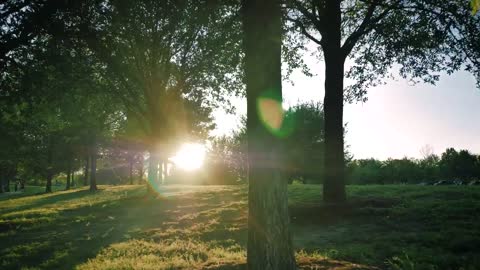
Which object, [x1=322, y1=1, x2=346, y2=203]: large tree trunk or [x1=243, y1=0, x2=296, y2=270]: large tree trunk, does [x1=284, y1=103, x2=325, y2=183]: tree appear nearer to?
[x1=322, y1=1, x2=346, y2=203]: large tree trunk

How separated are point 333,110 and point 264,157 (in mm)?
10579

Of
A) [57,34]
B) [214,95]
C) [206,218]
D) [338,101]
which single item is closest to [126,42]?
[214,95]

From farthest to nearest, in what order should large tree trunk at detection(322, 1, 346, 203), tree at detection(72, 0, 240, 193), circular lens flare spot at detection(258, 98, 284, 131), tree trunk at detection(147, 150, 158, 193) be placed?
tree trunk at detection(147, 150, 158, 193) < tree at detection(72, 0, 240, 193) < large tree trunk at detection(322, 1, 346, 203) < circular lens flare spot at detection(258, 98, 284, 131)

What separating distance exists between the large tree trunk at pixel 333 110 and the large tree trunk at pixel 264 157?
988cm

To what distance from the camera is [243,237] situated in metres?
14.6

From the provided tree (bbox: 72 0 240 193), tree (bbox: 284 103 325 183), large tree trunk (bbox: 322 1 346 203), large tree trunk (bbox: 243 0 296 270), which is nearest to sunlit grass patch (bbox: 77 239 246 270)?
large tree trunk (bbox: 243 0 296 270)

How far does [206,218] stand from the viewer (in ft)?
64.7

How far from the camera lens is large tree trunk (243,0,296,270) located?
22.7 feet

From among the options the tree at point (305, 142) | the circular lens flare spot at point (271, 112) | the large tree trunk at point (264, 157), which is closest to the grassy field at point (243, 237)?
the large tree trunk at point (264, 157)

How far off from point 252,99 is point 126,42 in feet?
76.5

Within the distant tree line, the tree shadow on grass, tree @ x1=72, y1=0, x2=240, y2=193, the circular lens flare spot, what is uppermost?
tree @ x1=72, y1=0, x2=240, y2=193

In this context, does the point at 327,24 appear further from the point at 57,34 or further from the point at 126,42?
the point at 126,42

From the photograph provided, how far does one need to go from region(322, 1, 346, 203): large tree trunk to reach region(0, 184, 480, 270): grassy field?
93 cm

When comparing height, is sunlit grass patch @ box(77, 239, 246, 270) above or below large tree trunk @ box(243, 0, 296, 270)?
below
